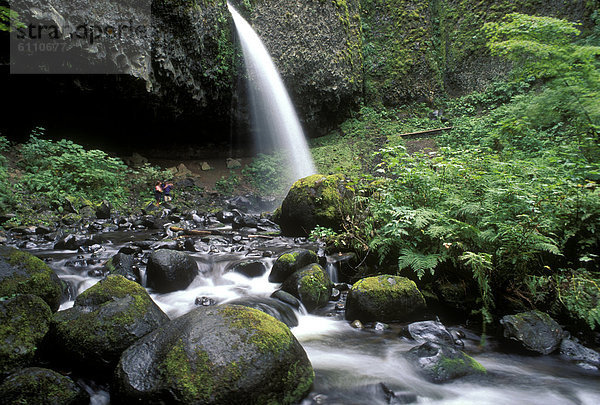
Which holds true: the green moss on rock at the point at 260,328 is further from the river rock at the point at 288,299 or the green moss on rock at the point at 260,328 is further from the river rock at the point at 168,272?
the river rock at the point at 168,272

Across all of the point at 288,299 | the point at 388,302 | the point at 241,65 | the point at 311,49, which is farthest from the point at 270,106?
the point at 388,302

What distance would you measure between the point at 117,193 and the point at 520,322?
37.7 ft

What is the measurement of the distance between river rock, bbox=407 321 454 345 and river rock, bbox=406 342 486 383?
12.6 inches

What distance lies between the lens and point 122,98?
36.9ft

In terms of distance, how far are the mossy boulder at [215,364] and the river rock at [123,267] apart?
264 centimetres

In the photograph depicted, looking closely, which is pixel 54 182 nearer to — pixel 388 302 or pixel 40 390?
pixel 40 390

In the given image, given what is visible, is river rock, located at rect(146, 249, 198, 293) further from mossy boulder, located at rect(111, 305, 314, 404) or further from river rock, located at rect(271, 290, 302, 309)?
mossy boulder, located at rect(111, 305, 314, 404)

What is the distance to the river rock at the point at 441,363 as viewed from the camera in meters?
2.85

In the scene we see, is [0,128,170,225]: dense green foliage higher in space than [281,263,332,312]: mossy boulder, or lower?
higher

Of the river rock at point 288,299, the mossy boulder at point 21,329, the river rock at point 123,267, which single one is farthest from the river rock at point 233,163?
the mossy boulder at point 21,329

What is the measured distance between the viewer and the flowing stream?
2695 mm

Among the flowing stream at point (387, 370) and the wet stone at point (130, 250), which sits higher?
the wet stone at point (130, 250)

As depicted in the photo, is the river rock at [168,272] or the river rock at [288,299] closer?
the river rock at [288,299]

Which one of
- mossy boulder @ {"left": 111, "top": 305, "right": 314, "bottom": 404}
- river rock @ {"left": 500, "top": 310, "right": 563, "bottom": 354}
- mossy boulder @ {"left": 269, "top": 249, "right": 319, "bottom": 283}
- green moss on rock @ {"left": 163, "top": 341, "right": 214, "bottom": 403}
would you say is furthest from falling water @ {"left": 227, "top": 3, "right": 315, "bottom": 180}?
green moss on rock @ {"left": 163, "top": 341, "right": 214, "bottom": 403}
